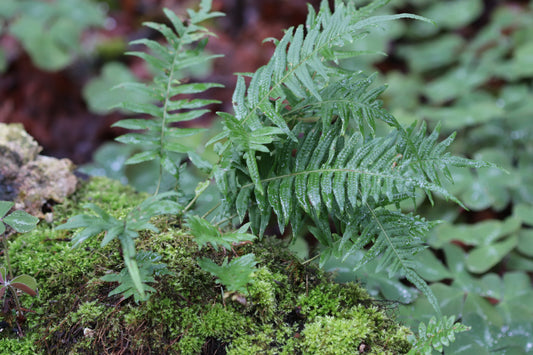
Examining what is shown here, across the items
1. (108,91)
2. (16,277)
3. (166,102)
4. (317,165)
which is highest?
(166,102)

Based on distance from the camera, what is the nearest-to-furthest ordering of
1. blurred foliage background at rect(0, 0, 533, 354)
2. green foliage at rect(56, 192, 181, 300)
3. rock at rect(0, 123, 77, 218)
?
green foliage at rect(56, 192, 181, 300) → rock at rect(0, 123, 77, 218) → blurred foliage background at rect(0, 0, 533, 354)

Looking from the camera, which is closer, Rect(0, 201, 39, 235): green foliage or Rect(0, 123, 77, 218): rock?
Rect(0, 201, 39, 235): green foliage

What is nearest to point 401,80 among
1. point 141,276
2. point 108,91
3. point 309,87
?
point 108,91

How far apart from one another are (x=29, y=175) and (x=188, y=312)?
1045mm

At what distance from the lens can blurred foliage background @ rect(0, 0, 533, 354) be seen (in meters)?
3.37

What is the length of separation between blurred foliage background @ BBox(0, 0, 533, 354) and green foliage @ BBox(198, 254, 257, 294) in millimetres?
1677

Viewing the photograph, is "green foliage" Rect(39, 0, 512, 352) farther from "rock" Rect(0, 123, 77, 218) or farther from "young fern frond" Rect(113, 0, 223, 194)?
"rock" Rect(0, 123, 77, 218)

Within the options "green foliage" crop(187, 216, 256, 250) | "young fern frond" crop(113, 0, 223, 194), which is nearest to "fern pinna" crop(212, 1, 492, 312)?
"green foliage" crop(187, 216, 256, 250)

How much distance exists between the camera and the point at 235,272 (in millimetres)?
1222

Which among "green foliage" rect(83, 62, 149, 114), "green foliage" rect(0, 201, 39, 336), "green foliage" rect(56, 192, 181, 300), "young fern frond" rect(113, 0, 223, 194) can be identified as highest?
"young fern frond" rect(113, 0, 223, 194)

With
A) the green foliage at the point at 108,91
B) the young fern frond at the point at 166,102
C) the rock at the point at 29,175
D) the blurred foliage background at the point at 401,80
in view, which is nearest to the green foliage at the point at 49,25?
the blurred foliage background at the point at 401,80

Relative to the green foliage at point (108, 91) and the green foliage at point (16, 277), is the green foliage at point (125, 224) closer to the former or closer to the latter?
the green foliage at point (16, 277)

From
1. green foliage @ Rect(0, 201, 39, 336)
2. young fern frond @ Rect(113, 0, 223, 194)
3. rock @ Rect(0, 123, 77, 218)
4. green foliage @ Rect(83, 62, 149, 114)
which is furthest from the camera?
green foliage @ Rect(83, 62, 149, 114)

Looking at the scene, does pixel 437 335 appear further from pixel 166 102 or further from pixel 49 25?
pixel 49 25
